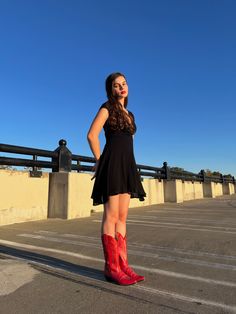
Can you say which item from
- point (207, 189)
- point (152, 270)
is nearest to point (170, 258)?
point (152, 270)

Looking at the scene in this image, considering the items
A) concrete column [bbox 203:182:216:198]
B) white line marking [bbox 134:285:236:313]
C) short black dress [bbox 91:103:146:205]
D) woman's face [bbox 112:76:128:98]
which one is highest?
concrete column [bbox 203:182:216:198]

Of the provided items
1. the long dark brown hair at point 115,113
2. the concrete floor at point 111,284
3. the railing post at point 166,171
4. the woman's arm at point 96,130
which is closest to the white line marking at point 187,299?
the concrete floor at point 111,284

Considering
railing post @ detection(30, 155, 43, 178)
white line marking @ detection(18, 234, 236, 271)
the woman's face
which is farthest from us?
railing post @ detection(30, 155, 43, 178)

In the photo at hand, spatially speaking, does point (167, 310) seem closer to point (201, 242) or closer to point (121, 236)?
point (121, 236)

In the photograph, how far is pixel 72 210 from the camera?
28.3 ft

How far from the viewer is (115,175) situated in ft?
11.5

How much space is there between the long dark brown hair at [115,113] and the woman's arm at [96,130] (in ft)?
0.23

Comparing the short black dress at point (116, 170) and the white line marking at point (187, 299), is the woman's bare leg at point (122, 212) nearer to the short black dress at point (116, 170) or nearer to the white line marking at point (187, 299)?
the short black dress at point (116, 170)

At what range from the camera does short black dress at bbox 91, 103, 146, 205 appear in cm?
351

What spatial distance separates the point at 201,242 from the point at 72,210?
156 inches

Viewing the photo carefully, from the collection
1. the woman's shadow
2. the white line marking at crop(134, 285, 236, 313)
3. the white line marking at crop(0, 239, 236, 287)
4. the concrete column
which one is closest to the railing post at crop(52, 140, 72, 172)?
the white line marking at crop(0, 239, 236, 287)

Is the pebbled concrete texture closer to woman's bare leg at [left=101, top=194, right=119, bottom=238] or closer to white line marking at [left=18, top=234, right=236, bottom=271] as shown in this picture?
woman's bare leg at [left=101, top=194, right=119, bottom=238]

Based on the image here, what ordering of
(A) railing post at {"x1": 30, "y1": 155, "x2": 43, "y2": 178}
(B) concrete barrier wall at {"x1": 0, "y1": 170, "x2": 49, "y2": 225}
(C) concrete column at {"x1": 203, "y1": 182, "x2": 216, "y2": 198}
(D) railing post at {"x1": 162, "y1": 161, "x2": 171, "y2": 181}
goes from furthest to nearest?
(C) concrete column at {"x1": 203, "y1": 182, "x2": 216, "y2": 198} → (D) railing post at {"x1": 162, "y1": 161, "x2": 171, "y2": 181} → (A) railing post at {"x1": 30, "y1": 155, "x2": 43, "y2": 178} → (B) concrete barrier wall at {"x1": 0, "y1": 170, "x2": 49, "y2": 225}

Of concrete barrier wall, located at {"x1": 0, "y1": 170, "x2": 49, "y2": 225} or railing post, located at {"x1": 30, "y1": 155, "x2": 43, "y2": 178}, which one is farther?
railing post, located at {"x1": 30, "y1": 155, "x2": 43, "y2": 178}
